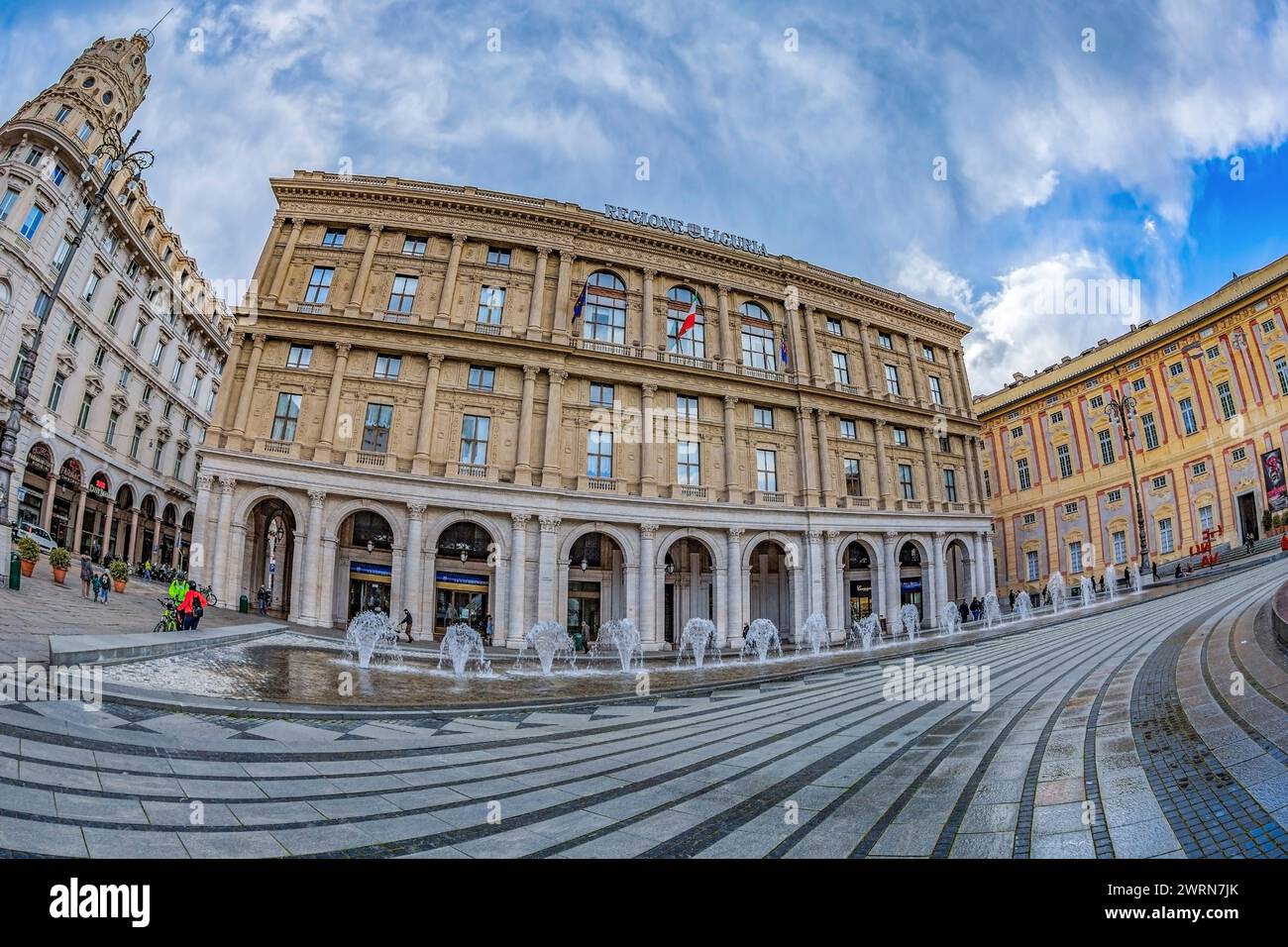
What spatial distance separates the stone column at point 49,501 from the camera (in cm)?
3300

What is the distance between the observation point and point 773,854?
12.1 feet

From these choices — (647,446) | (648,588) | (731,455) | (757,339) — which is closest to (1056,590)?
(731,455)

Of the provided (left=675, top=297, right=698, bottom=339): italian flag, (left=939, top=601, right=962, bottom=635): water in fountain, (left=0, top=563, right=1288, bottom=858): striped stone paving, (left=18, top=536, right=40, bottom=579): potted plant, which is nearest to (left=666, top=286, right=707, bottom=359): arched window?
(left=675, top=297, right=698, bottom=339): italian flag

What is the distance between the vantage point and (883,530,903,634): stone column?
33.3 meters

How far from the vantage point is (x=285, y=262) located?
29.2 meters

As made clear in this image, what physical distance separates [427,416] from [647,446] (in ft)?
34.9

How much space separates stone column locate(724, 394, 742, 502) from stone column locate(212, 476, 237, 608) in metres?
22.6

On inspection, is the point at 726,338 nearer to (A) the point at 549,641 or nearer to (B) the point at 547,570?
(B) the point at 547,570

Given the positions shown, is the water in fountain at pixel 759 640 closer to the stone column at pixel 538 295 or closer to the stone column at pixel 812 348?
the stone column at pixel 812 348

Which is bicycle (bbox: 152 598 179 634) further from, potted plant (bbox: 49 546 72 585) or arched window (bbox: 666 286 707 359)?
arched window (bbox: 666 286 707 359)

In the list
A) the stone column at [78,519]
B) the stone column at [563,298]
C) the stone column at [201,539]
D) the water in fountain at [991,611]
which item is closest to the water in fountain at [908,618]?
the water in fountain at [991,611]

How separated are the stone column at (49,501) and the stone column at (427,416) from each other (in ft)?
76.4
